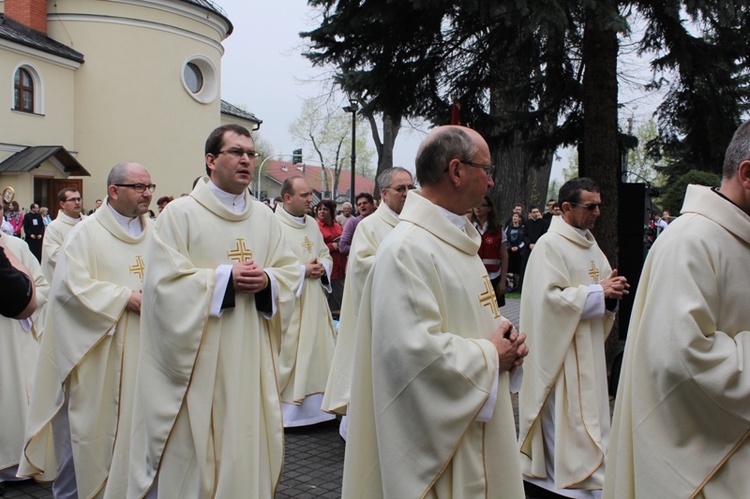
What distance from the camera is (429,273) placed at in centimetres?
289

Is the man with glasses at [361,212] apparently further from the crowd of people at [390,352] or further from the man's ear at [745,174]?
the man's ear at [745,174]

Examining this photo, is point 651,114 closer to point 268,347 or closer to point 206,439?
point 268,347

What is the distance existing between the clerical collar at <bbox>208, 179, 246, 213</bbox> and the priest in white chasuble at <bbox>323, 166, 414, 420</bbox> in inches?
74.7

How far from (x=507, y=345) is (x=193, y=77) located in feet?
104

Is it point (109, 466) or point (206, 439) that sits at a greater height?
point (206, 439)

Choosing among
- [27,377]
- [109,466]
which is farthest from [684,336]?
[27,377]

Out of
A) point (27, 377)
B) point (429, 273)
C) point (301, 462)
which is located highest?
point (429, 273)

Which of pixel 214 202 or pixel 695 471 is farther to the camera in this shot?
pixel 214 202

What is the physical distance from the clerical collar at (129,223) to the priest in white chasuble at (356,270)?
5.99ft

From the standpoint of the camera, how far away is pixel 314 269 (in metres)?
7.38

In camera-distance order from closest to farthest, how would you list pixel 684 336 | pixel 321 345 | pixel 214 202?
pixel 684 336 < pixel 214 202 < pixel 321 345

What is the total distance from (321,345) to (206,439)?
3.65 m

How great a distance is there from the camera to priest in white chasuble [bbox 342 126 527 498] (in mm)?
2826

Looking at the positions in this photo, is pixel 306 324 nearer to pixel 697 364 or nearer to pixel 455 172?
pixel 455 172
